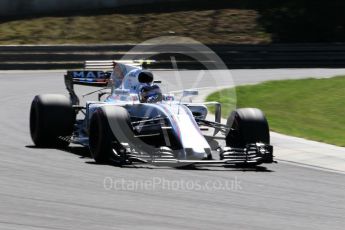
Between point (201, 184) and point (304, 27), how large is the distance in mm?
28440

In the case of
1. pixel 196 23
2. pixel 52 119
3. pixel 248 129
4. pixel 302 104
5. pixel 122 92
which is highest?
pixel 122 92

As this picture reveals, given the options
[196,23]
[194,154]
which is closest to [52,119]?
[194,154]

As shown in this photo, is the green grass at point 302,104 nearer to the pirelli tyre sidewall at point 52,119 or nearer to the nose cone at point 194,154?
the nose cone at point 194,154

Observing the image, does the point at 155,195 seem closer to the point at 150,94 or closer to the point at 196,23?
the point at 150,94

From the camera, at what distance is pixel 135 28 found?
39.5m

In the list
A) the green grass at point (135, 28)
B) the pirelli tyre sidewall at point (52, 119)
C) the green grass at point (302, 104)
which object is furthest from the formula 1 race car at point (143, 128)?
the green grass at point (135, 28)

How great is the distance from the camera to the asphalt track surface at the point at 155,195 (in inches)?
402

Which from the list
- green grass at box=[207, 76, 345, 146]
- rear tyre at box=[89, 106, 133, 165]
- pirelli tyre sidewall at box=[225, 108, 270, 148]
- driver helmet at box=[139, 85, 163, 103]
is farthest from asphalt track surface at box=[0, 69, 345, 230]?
green grass at box=[207, 76, 345, 146]

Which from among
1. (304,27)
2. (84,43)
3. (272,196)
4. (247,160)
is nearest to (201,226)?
(272,196)

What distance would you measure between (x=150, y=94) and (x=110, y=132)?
175 centimetres

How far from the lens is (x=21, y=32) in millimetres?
38438

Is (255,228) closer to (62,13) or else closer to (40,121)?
(40,121)

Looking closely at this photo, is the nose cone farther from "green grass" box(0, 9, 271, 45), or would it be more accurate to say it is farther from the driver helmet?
"green grass" box(0, 9, 271, 45)

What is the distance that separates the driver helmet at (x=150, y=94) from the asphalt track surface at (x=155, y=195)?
1.41 metres
